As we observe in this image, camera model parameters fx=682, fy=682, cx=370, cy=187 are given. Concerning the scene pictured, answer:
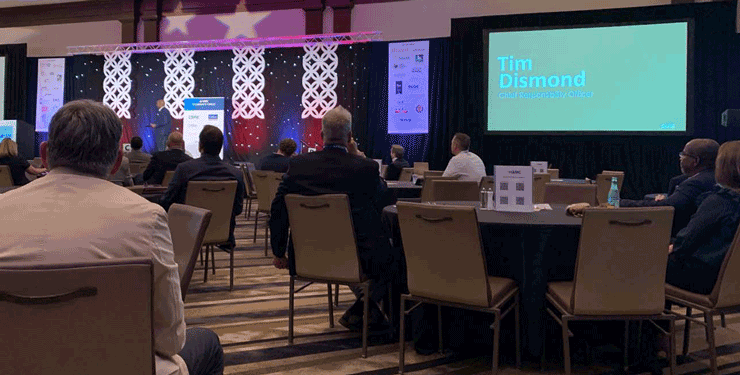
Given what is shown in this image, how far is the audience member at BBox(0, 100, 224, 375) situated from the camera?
4.82 feet

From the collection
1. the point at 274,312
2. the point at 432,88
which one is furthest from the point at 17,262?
the point at 432,88

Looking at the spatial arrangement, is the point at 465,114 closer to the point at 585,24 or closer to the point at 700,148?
the point at 585,24

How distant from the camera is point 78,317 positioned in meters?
1.40

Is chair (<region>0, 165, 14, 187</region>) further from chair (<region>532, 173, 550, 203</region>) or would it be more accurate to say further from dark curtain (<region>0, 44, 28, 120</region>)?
dark curtain (<region>0, 44, 28, 120</region>)

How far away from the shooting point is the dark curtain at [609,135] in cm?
957

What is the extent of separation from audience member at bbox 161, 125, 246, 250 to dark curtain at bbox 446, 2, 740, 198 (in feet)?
20.0

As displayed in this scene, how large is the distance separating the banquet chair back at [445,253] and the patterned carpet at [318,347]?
1.73 ft

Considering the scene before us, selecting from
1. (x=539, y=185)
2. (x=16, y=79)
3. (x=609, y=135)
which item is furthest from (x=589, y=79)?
(x=16, y=79)

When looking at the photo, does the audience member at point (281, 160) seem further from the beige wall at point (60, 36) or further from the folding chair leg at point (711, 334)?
the beige wall at point (60, 36)

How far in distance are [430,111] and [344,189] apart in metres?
8.62

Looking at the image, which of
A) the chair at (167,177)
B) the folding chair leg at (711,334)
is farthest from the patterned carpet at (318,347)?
the chair at (167,177)

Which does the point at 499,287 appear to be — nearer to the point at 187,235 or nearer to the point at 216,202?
the point at 187,235

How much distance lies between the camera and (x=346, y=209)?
3.51 m

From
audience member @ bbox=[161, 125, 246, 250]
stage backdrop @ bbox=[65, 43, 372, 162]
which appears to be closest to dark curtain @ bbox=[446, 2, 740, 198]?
stage backdrop @ bbox=[65, 43, 372, 162]
